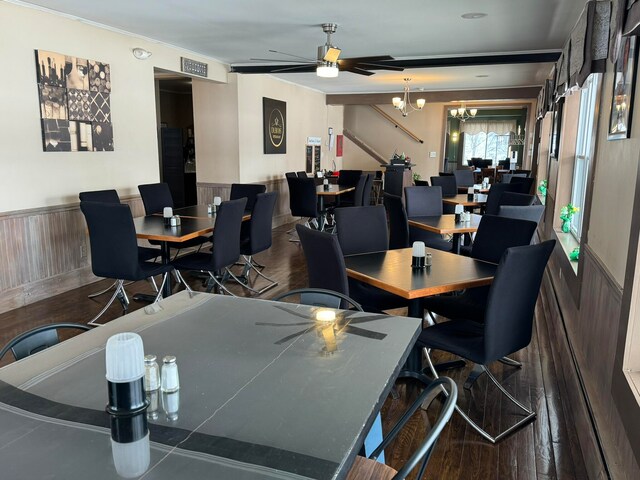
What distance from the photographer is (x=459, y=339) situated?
8.11 ft

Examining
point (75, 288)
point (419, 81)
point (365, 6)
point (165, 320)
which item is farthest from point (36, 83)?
point (419, 81)

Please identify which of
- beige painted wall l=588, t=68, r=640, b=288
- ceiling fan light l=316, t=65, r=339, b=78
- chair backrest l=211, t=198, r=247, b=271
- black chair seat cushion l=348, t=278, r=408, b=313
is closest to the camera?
beige painted wall l=588, t=68, r=640, b=288

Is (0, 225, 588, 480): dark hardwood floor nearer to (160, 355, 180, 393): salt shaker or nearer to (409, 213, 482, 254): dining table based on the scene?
(409, 213, 482, 254): dining table

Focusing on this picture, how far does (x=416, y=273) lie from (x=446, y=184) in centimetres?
503

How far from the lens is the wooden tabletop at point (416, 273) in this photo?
8.24ft

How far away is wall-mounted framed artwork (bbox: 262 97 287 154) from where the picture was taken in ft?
26.0

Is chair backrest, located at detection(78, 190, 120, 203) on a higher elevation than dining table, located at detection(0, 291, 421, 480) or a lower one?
higher

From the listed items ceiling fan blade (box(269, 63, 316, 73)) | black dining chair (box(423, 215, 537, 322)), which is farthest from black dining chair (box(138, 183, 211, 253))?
black dining chair (box(423, 215, 537, 322))

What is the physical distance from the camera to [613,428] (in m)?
1.98

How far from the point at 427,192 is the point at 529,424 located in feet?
9.96

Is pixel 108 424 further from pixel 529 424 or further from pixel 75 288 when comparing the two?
pixel 75 288

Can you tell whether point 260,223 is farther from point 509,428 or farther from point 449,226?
point 509,428

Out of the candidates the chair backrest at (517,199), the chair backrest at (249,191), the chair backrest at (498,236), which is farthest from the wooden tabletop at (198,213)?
the chair backrest at (517,199)

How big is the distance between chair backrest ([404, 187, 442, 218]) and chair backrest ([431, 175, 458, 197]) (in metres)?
2.25
